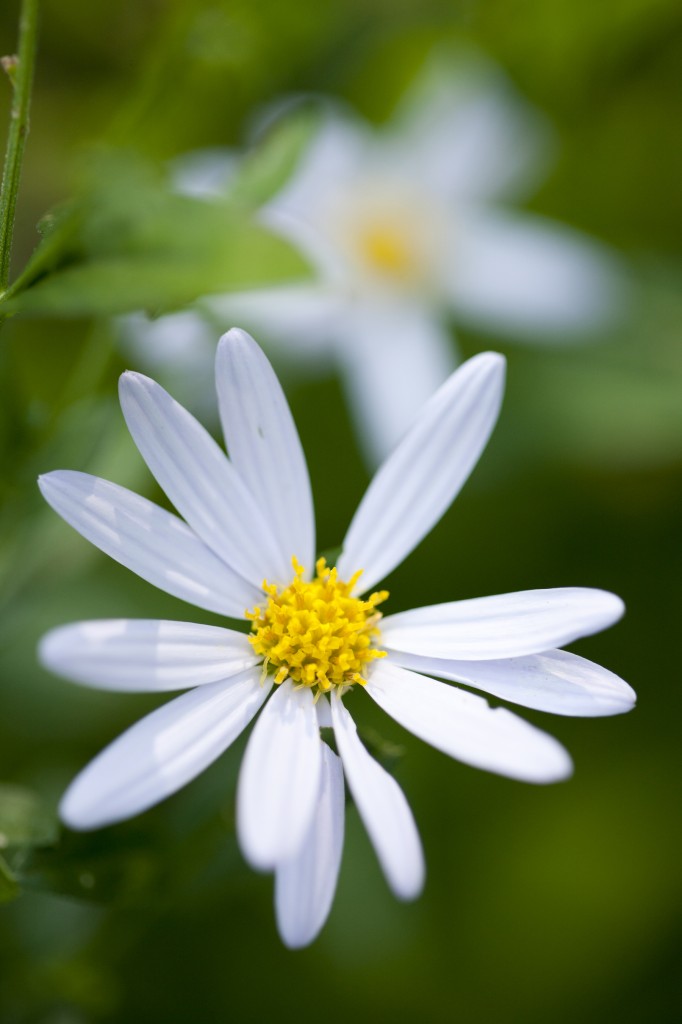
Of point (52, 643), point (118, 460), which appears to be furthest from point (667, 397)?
point (52, 643)

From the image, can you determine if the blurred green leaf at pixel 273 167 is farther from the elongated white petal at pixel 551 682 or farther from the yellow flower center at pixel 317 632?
the elongated white petal at pixel 551 682

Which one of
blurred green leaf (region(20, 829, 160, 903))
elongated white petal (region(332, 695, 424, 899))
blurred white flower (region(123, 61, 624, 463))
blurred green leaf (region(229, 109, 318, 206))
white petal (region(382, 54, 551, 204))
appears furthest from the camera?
white petal (region(382, 54, 551, 204))

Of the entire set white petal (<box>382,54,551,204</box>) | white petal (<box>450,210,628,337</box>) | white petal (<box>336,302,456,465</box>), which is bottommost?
white petal (<box>336,302,456,465</box>)

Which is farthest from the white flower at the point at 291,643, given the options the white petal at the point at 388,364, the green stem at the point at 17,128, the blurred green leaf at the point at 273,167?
the white petal at the point at 388,364

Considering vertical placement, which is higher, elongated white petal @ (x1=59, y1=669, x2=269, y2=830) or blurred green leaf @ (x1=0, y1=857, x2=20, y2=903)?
elongated white petal @ (x1=59, y1=669, x2=269, y2=830)

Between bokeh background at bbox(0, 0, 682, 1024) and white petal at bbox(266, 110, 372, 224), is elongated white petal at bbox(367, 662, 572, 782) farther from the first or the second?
white petal at bbox(266, 110, 372, 224)

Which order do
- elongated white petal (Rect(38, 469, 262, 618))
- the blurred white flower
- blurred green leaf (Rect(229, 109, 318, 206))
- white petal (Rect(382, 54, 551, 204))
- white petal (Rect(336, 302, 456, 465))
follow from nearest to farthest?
1. elongated white petal (Rect(38, 469, 262, 618))
2. blurred green leaf (Rect(229, 109, 318, 206))
3. white petal (Rect(336, 302, 456, 465))
4. the blurred white flower
5. white petal (Rect(382, 54, 551, 204))

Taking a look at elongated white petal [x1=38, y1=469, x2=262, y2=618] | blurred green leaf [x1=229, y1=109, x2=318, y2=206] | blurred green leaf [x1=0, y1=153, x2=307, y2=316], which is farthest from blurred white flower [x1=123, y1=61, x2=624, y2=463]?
elongated white petal [x1=38, y1=469, x2=262, y2=618]
